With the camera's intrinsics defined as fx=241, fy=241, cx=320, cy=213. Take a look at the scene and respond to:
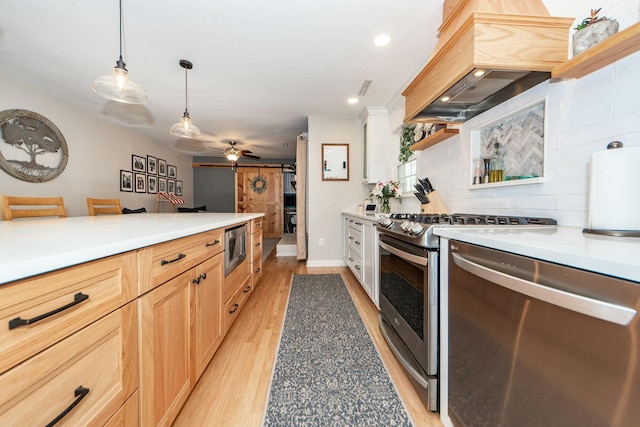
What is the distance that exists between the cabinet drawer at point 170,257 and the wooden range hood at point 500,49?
1.57 metres

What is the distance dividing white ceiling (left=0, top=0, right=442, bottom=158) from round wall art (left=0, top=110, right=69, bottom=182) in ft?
0.73

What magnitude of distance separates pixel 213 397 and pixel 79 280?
1017mm

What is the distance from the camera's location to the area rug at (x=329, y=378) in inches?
44.7

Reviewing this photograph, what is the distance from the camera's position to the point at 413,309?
4.24 ft

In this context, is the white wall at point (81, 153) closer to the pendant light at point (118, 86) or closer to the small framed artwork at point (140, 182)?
the small framed artwork at point (140, 182)

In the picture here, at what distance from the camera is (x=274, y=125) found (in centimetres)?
452

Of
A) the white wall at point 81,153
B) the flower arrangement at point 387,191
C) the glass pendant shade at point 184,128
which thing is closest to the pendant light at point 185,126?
the glass pendant shade at point 184,128

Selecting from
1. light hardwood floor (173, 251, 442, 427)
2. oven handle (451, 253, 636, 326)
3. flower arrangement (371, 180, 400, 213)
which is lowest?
light hardwood floor (173, 251, 442, 427)

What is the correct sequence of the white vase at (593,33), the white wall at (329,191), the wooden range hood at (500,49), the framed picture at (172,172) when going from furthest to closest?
the framed picture at (172,172)
the white wall at (329,191)
the wooden range hood at (500,49)
the white vase at (593,33)

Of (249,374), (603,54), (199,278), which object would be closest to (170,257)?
(199,278)

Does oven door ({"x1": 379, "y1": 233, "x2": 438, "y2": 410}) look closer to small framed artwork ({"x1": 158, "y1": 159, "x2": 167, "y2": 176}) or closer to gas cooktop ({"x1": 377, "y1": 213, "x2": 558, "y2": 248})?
gas cooktop ({"x1": 377, "y1": 213, "x2": 558, "y2": 248})

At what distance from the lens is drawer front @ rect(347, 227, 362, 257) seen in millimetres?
2698

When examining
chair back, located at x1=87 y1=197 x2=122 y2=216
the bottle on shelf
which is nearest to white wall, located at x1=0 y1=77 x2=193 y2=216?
chair back, located at x1=87 y1=197 x2=122 y2=216

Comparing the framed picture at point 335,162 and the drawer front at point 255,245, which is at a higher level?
the framed picture at point 335,162
